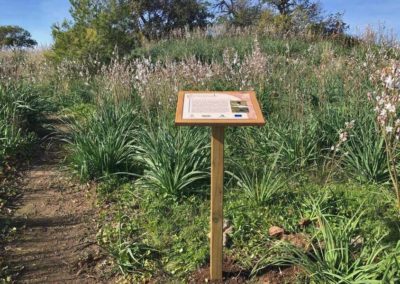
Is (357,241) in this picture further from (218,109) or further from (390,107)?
(218,109)

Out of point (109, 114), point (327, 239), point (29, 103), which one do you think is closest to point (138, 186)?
point (109, 114)

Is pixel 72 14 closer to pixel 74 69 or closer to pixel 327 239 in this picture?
pixel 74 69

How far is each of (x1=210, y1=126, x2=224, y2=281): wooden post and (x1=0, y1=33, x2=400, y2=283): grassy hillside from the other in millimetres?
285

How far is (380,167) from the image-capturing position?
5180 millimetres

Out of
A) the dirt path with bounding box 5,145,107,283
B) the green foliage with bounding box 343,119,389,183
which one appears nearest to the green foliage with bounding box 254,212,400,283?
the green foliage with bounding box 343,119,389,183

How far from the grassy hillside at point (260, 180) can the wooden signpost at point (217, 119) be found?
408 millimetres

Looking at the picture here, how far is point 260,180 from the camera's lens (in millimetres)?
5043

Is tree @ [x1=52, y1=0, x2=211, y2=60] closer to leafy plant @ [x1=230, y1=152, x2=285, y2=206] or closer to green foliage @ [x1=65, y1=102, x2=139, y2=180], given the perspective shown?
green foliage @ [x1=65, y1=102, x2=139, y2=180]

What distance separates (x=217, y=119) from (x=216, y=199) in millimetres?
628

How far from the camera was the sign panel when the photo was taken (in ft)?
11.0

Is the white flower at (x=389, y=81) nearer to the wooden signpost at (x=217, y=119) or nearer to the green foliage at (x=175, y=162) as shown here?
the wooden signpost at (x=217, y=119)

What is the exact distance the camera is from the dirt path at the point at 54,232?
4.07 metres

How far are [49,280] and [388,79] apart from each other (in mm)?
3211

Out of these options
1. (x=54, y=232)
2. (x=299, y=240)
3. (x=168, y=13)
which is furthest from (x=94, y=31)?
(x=168, y=13)
